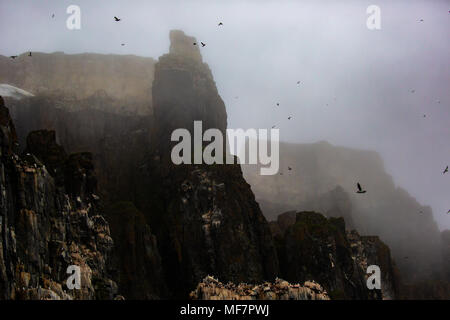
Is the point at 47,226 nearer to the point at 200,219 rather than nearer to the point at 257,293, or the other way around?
the point at 257,293

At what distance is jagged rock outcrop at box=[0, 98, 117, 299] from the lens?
262 ft

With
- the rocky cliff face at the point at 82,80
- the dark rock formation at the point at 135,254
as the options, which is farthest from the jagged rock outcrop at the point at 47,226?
the rocky cliff face at the point at 82,80

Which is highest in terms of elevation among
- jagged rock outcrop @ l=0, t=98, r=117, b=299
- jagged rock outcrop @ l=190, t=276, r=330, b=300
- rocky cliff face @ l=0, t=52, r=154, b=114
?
rocky cliff face @ l=0, t=52, r=154, b=114

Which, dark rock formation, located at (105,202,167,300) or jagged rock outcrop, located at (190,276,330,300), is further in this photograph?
dark rock formation, located at (105,202,167,300)

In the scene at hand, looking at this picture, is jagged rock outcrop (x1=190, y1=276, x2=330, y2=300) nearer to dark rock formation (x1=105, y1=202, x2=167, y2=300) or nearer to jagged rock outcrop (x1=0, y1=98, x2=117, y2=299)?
jagged rock outcrop (x1=0, y1=98, x2=117, y2=299)

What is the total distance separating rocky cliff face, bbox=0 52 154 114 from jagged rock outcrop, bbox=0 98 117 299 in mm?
68757

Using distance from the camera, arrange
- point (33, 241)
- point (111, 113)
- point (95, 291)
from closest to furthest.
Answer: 1. point (33, 241)
2. point (95, 291)
3. point (111, 113)

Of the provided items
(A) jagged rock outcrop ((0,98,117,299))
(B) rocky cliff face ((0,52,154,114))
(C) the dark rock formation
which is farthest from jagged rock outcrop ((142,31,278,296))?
(B) rocky cliff face ((0,52,154,114))

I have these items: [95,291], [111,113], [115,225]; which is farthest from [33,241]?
[111,113]

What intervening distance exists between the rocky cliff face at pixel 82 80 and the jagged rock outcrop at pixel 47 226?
68.8 meters
